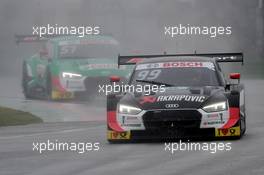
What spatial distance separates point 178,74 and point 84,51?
11.0 meters

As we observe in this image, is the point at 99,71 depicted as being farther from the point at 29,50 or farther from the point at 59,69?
the point at 29,50

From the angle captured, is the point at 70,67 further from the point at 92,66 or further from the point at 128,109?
the point at 128,109

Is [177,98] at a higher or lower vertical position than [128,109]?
higher

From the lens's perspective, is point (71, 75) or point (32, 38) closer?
point (71, 75)

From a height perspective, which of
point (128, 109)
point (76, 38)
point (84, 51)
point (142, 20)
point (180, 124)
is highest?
point (142, 20)

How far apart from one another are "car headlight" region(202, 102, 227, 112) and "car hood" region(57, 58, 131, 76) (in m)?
10.8

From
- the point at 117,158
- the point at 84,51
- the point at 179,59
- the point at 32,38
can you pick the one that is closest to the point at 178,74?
the point at 179,59

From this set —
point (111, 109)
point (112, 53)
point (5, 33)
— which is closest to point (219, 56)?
point (111, 109)

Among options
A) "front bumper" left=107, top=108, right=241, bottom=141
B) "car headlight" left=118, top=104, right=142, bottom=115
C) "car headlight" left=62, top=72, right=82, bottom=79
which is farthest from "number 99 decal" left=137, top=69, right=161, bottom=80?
"car headlight" left=62, top=72, right=82, bottom=79

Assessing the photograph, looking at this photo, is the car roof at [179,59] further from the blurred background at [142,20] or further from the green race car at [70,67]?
the blurred background at [142,20]

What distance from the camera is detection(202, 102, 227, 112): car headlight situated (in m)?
12.9

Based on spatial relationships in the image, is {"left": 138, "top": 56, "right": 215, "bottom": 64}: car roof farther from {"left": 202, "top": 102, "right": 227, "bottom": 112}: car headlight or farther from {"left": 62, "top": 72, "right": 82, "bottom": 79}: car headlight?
{"left": 62, "top": 72, "right": 82, "bottom": 79}: car headlight

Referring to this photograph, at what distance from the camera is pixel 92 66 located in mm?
24031

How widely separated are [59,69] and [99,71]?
3.73ft
